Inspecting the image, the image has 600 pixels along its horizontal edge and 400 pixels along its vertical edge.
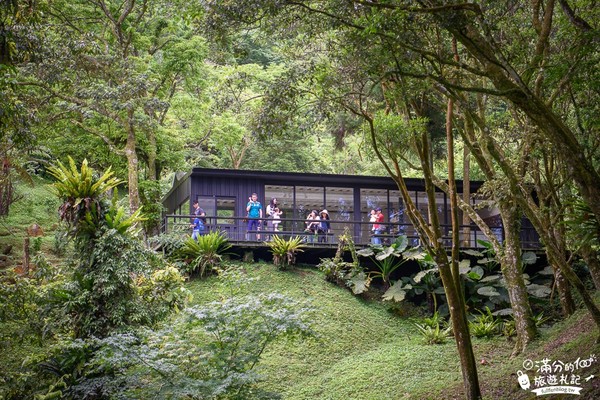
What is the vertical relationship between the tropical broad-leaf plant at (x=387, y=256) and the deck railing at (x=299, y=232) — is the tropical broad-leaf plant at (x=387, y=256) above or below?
below

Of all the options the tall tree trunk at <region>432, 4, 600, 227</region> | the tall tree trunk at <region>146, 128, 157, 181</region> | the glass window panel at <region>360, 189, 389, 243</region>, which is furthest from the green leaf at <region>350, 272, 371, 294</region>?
the tall tree trunk at <region>432, 4, 600, 227</region>

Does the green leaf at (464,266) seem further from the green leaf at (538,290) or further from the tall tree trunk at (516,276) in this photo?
the tall tree trunk at (516,276)

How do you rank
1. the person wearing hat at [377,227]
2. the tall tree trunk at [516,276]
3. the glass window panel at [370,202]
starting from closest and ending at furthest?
the tall tree trunk at [516,276], the person wearing hat at [377,227], the glass window panel at [370,202]

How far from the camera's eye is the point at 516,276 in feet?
45.6

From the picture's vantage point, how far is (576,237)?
10656mm

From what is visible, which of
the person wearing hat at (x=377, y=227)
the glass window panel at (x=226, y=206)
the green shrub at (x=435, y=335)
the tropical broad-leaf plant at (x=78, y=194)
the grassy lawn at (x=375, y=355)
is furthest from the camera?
the glass window panel at (x=226, y=206)

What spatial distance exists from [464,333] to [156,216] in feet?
48.7

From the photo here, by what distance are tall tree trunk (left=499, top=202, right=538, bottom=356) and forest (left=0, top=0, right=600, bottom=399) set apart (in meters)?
0.04

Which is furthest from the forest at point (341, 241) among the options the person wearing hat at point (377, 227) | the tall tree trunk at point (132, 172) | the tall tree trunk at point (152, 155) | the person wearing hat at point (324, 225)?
the tall tree trunk at point (152, 155)

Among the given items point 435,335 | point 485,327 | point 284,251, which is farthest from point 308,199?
point 485,327

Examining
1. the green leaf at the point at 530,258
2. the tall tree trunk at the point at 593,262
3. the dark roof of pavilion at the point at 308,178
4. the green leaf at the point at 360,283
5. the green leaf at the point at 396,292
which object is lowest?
the green leaf at the point at 396,292

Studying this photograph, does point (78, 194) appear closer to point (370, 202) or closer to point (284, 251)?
point (284, 251)

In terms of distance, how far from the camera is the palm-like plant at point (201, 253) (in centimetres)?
1834

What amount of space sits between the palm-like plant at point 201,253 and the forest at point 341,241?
43 millimetres
